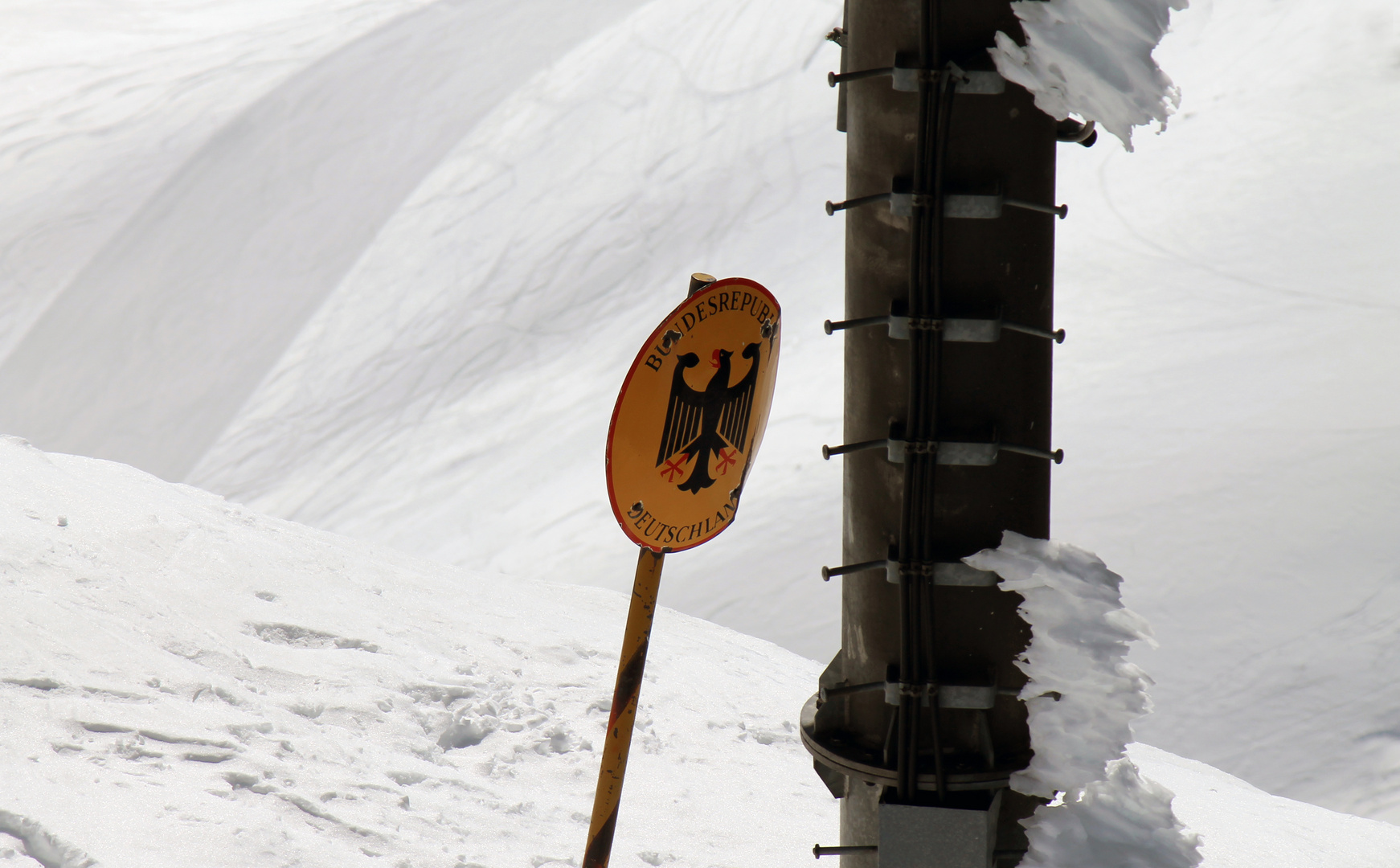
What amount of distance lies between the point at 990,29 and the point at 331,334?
27.0 ft

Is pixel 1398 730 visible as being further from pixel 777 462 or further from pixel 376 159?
pixel 376 159

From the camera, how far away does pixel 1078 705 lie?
1822 millimetres

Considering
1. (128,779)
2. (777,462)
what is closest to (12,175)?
(777,462)

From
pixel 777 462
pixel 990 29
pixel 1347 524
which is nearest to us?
pixel 990 29

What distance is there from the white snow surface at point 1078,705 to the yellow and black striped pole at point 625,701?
471mm

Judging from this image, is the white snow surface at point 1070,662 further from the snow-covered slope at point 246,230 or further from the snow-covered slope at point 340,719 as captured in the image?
the snow-covered slope at point 246,230

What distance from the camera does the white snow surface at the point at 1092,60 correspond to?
1.67 m

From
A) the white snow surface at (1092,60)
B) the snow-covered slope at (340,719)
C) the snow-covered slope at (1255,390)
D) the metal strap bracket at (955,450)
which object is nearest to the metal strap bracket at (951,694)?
the metal strap bracket at (955,450)

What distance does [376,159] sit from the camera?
34.3ft

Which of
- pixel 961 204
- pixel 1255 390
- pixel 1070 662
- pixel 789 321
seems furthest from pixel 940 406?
pixel 789 321

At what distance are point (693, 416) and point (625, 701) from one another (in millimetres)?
435

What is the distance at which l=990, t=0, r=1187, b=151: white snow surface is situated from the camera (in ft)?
5.46

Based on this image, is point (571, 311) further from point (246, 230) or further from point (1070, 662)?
point (1070, 662)

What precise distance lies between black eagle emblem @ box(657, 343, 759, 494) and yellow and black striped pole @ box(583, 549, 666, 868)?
139 mm
